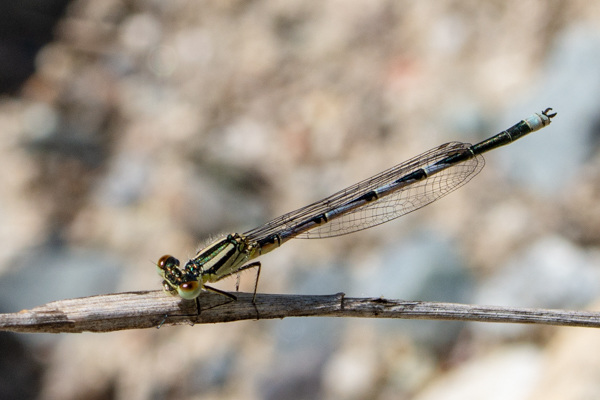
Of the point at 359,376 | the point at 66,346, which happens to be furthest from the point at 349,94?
the point at 66,346

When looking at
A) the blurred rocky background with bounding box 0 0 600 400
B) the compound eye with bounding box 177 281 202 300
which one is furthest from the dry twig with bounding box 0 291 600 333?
the blurred rocky background with bounding box 0 0 600 400

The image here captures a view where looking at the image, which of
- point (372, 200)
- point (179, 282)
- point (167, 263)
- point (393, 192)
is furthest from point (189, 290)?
point (393, 192)

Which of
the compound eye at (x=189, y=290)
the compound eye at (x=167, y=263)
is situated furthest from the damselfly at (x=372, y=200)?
the compound eye at (x=189, y=290)

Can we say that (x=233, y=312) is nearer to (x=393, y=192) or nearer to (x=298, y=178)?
(x=393, y=192)

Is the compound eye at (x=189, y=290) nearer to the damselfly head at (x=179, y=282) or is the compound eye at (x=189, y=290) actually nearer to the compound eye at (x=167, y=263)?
the damselfly head at (x=179, y=282)

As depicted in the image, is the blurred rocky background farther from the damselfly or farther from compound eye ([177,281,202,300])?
compound eye ([177,281,202,300])
